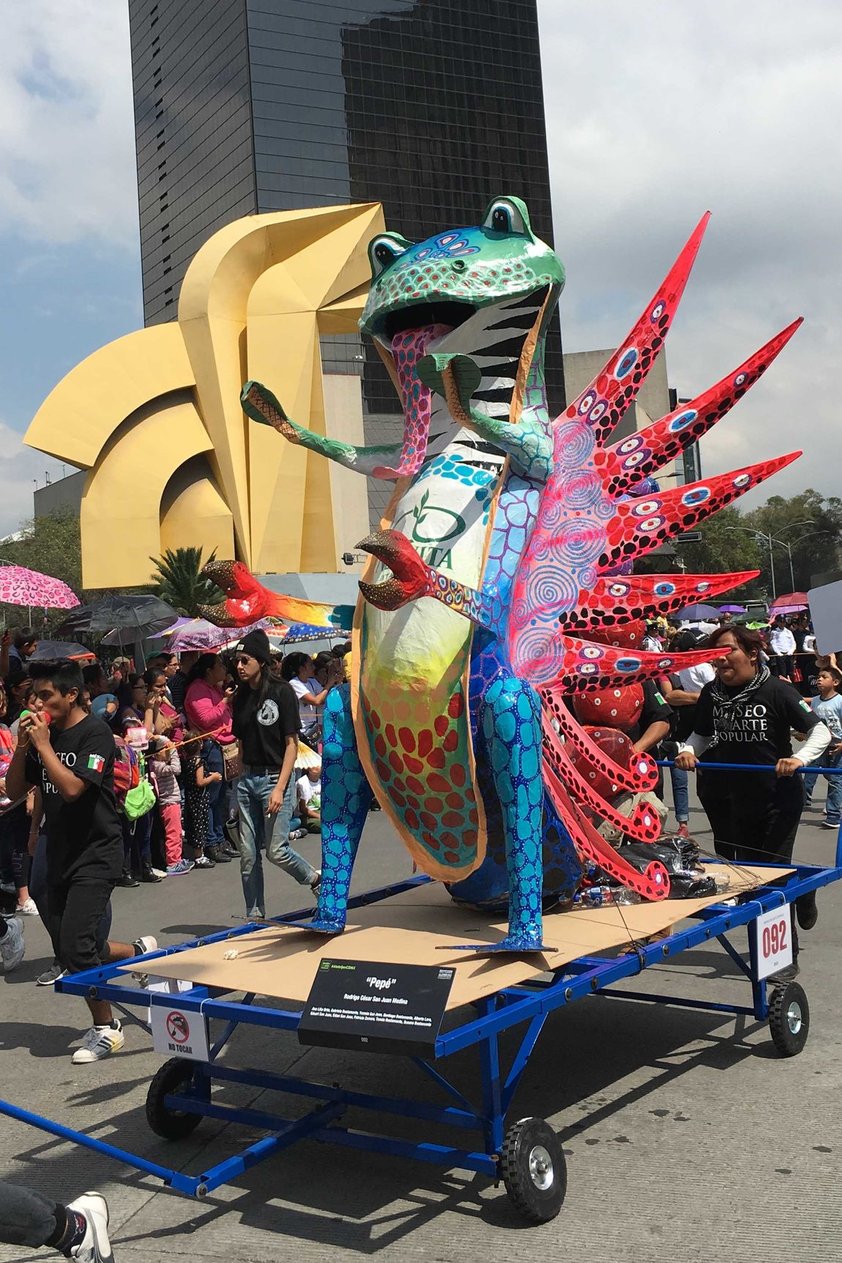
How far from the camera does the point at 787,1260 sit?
3.21 meters

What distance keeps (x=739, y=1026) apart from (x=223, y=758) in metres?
6.25

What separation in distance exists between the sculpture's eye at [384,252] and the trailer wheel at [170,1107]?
10.4 feet

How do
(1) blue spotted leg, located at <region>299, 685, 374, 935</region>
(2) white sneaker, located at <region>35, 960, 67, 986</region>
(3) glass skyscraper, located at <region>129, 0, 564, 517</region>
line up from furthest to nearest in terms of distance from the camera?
(3) glass skyscraper, located at <region>129, 0, 564, 517</region>
(2) white sneaker, located at <region>35, 960, 67, 986</region>
(1) blue spotted leg, located at <region>299, 685, 374, 935</region>

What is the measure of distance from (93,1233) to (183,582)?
35974 mm

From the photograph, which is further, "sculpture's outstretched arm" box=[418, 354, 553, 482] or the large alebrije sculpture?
the large alebrije sculpture

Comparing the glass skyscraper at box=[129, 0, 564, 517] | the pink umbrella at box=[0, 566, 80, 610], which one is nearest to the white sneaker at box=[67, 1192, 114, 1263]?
the pink umbrella at box=[0, 566, 80, 610]

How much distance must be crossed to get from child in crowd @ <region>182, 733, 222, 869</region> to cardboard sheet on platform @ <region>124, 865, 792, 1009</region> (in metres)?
5.43

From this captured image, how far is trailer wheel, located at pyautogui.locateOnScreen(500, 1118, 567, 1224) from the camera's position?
3.43 m

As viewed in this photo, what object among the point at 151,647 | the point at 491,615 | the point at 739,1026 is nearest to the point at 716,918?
the point at 739,1026

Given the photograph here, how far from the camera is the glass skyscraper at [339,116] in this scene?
77312 mm

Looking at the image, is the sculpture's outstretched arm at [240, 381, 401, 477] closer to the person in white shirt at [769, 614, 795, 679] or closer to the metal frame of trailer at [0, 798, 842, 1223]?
the metal frame of trailer at [0, 798, 842, 1223]

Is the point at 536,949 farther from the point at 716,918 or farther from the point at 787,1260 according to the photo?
the point at 787,1260

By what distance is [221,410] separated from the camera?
41.5 meters

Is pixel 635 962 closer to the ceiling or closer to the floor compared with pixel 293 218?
closer to the floor
